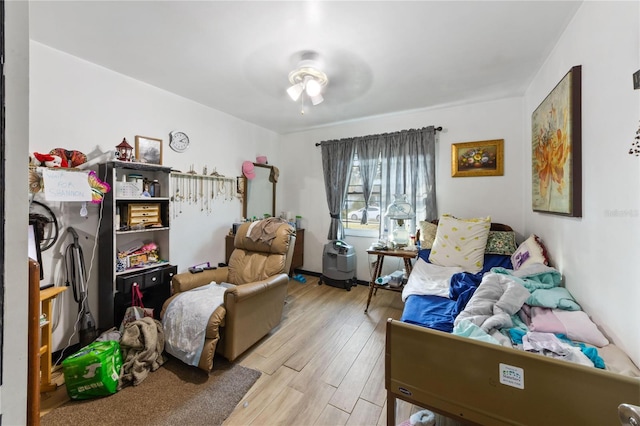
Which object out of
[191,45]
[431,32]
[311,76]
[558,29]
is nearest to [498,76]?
[558,29]

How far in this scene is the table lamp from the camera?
317 centimetres

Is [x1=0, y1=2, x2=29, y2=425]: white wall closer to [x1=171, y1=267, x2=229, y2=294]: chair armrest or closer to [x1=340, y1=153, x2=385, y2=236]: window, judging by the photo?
[x1=171, y1=267, x2=229, y2=294]: chair armrest

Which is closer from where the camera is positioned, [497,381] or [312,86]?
[497,381]

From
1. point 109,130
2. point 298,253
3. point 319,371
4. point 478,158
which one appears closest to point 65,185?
point 109,130

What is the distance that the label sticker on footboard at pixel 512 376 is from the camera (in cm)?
93

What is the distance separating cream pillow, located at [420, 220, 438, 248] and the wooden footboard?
192 cm

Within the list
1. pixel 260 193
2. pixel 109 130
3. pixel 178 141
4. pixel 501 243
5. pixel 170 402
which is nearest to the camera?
pixel 170 402

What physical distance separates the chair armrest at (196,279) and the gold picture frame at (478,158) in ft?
9.74

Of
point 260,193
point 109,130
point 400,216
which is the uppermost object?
point 109,130

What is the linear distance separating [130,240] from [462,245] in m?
3.29

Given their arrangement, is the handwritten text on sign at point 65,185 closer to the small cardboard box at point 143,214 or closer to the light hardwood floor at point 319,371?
the small cardboard box at point 143,214

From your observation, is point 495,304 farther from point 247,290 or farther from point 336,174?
point 336,174

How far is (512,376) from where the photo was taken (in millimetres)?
944

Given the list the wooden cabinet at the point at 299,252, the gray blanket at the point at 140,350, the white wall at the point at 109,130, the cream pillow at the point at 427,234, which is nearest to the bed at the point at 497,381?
the cream pillow at the point at 427,234
